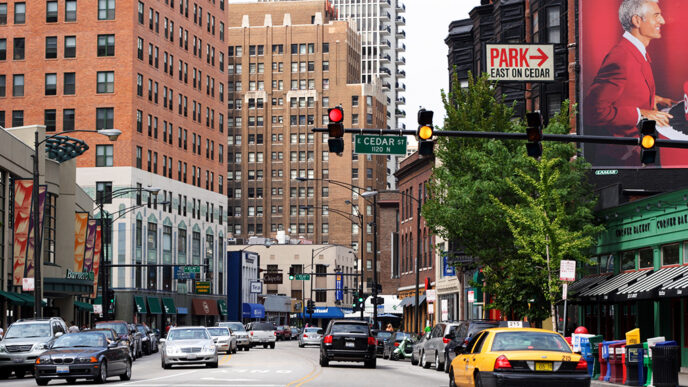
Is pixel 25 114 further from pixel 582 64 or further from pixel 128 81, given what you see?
pixel 582 64

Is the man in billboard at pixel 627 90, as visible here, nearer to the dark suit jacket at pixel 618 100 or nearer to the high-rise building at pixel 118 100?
the dark suit jacket at pixel 618 100

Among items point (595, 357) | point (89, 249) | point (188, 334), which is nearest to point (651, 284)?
point (595, 357)

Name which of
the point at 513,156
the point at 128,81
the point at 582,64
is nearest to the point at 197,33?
the point at 128,81

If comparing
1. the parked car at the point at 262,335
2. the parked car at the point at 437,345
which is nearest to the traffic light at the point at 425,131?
the parked car at the point at 437,345

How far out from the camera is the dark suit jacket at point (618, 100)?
5022 centimetres

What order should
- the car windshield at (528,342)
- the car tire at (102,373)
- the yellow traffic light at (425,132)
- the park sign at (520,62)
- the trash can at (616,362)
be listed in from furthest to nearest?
the park sign at (520,62) → the trash can at (616,362) → the car tire at (102,373) → the yellow traffic light at (425,132) → the car windshield at (528,342)

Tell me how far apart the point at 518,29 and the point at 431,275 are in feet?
86.3

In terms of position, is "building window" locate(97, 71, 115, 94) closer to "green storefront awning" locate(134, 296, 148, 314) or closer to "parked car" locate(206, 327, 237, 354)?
"green storefront awning" locate(134, 296, 148, 314)

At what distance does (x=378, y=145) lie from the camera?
26531mm

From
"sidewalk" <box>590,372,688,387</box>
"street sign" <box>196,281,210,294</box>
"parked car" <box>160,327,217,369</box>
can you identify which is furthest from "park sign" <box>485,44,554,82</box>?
"street sign" <box>196,281,210,294</box>

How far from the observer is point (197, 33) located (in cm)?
11462

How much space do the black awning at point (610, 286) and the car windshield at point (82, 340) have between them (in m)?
17.6

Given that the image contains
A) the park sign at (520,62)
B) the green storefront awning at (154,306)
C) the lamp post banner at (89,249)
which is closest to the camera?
the park sign at (520,62)

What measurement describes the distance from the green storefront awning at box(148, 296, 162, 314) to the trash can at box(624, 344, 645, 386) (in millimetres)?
75616
